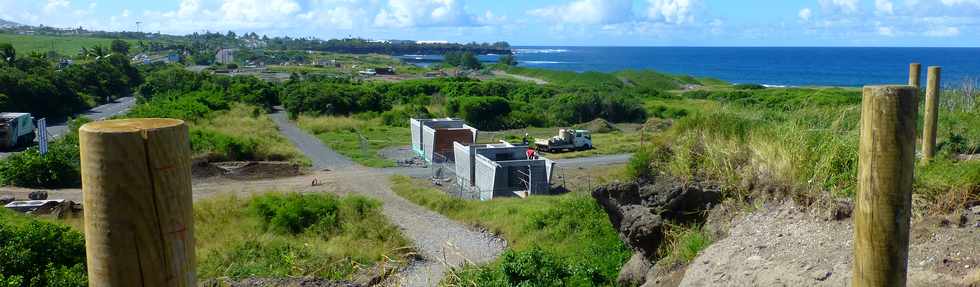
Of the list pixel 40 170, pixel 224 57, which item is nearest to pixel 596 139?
pixel 40 170

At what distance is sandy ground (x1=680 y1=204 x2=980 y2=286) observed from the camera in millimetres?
5586

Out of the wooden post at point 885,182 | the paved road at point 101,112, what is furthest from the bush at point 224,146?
the wooden post at point 885,182

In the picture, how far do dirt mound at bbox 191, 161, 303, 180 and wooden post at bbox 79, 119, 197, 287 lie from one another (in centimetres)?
3319

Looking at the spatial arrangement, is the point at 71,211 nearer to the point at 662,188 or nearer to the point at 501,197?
the point at 501,197

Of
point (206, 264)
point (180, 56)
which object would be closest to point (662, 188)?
point (206, 264)

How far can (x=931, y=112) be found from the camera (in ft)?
28.1

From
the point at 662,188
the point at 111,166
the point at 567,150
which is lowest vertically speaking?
the point at 567,150

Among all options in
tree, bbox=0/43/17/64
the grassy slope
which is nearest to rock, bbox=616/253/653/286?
the grassy slope

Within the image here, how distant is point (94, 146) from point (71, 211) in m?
23.7

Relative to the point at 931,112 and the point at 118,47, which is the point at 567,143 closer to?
the point at 931,112

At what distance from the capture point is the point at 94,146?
1.85 metres

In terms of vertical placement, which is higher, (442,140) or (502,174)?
(442,140)

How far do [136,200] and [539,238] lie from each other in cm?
1672

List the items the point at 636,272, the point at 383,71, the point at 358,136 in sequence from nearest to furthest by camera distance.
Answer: the point at 636,272 < the point at 358,136 < the point at 383,71
